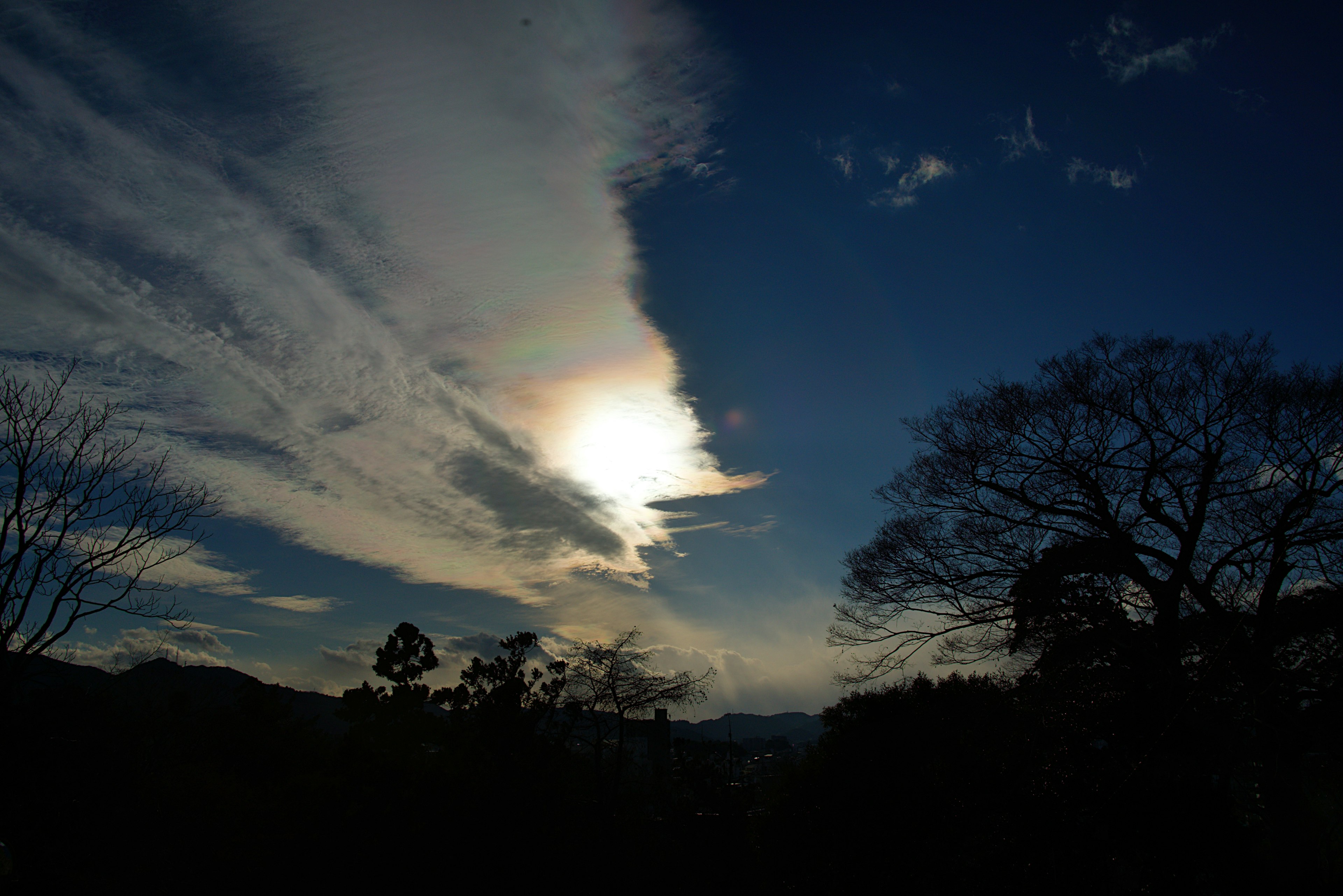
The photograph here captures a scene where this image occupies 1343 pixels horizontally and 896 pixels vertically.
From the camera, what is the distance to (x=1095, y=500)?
1019 centimetres

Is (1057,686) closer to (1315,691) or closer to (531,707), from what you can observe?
(1315,691)

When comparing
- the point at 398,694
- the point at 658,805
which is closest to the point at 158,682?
the point at 398,694

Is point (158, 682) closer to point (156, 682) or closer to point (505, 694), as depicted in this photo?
point (156, 682)

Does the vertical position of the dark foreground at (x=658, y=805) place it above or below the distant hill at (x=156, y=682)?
below

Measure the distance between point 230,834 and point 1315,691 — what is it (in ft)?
64.6

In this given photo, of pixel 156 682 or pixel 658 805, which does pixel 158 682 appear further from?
pixel 658 805

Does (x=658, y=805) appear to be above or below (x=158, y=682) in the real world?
below

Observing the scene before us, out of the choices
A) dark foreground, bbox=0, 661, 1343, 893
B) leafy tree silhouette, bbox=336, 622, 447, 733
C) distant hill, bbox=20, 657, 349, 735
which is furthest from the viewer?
leafy tree silhouette, bbox=336, 622, 447, 733

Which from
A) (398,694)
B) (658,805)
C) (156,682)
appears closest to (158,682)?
(156,682)

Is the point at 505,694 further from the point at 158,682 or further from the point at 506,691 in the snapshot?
the point at 158,682

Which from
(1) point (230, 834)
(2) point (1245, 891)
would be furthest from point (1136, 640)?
A: (1) point (230, 834)

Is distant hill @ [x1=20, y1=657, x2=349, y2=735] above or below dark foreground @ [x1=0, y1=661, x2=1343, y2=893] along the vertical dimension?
above

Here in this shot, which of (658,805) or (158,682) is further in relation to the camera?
(158,682)

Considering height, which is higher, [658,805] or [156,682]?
[156,682]
